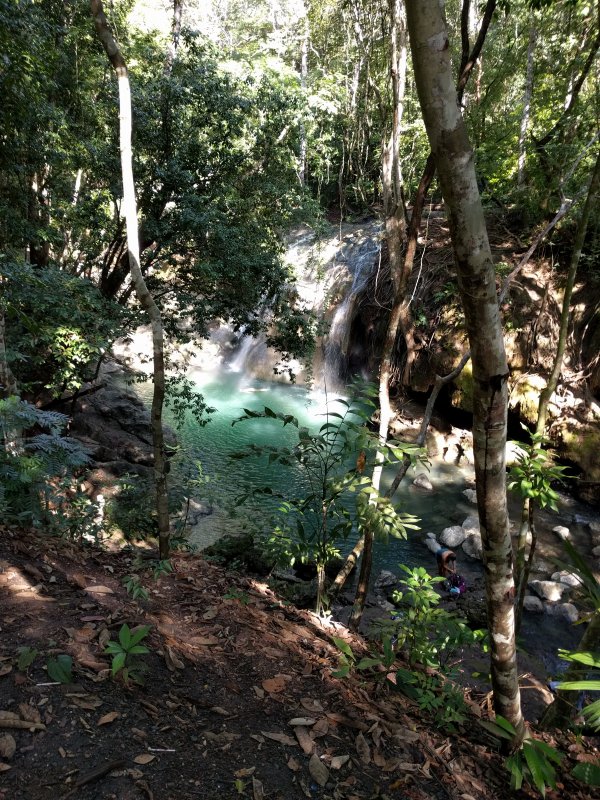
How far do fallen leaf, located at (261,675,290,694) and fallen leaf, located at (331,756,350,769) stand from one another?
1.77 feet

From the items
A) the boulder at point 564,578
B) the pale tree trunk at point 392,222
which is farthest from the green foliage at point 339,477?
the boulder at point 564,578

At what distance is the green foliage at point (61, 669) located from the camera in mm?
2283

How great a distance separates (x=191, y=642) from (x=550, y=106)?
13.2 meters

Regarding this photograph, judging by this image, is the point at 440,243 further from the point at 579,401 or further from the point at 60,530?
the point at 60,530

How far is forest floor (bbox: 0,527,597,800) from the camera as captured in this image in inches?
78.3

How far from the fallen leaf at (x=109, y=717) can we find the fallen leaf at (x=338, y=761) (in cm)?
105

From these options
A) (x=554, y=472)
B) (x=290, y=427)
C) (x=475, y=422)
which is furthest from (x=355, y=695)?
(x=290, y=427)

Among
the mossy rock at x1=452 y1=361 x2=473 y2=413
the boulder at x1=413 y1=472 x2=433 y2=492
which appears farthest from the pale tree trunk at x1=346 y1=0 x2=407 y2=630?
Result: the mossy rock at x1=452 y1=361 x2=473 y2=413

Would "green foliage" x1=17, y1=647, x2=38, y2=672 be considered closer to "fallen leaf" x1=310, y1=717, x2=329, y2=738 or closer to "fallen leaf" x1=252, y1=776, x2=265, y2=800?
"fallen leaf" x1=252, y1=776, x2=265, y2=800

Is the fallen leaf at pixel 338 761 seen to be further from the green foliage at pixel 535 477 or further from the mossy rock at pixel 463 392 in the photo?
the mossy rock at pixel 463 392

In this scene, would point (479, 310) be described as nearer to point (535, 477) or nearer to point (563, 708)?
point (535, 477)

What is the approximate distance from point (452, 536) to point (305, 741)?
7485mm

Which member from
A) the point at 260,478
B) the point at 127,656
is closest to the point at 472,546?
the point at 260,478

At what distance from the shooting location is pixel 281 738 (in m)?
2.42
